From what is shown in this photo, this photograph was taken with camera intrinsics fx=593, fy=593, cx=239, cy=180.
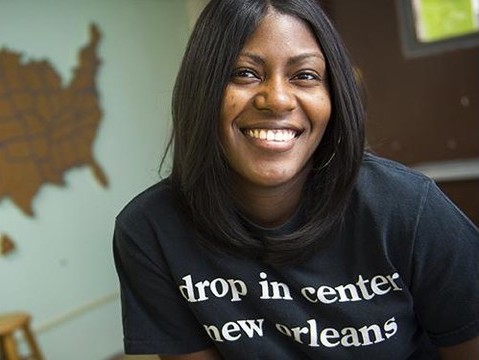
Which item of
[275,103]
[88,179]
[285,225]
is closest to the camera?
[275,103]

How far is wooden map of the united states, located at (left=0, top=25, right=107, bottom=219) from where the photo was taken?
2746mm

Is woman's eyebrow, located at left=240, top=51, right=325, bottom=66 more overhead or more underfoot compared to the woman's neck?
more overhead

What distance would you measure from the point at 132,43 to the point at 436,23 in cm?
179

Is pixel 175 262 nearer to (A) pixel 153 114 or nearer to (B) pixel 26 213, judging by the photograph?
(B) pixel 26 213

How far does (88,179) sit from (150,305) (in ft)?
7.06

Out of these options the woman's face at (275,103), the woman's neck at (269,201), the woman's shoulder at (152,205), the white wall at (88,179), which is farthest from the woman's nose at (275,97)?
the white wall at (88,179)

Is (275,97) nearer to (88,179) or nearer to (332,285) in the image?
(332,285)

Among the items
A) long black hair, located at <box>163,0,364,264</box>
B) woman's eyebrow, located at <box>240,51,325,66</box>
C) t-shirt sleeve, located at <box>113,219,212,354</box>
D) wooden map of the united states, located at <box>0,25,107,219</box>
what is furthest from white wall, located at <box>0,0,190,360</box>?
woman's eyebrow, located at <box>240,51,325,66</box>

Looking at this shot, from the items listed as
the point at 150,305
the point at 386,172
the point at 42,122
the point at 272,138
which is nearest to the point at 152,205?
the point at 150,305

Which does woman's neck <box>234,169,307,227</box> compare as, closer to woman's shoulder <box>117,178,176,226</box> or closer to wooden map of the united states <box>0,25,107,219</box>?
woman's shoulder <box>117,178,176,226</box>

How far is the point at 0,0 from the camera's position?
9.02 feet

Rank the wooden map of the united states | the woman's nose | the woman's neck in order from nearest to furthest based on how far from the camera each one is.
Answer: the woman's nose, the woman's neck, the wooden map of the united states

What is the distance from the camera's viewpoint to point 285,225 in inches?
38.7

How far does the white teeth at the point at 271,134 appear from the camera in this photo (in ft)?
2.90
